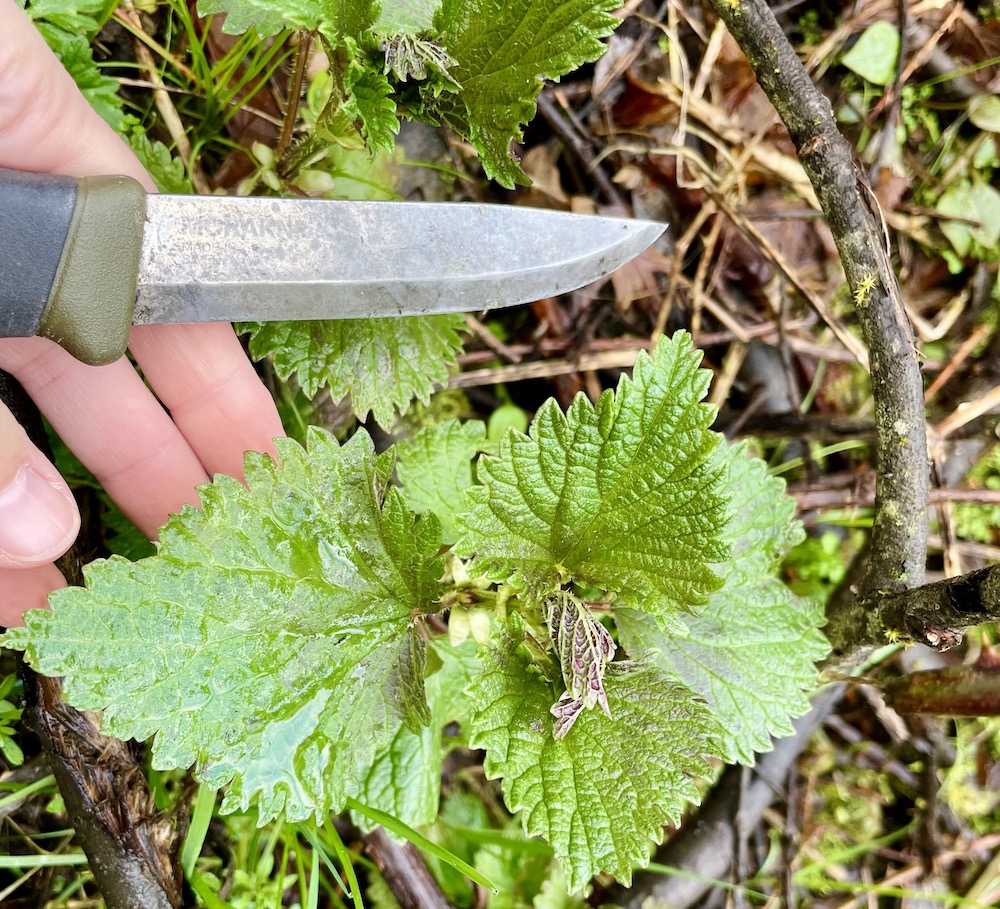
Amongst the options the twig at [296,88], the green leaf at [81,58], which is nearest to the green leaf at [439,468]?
the twig at [296,88]

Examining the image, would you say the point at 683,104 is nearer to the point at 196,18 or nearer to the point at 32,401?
the point at 196,18

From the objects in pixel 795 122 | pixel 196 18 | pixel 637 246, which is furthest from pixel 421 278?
pixel 196 18

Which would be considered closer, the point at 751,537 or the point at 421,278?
the point at 421,278

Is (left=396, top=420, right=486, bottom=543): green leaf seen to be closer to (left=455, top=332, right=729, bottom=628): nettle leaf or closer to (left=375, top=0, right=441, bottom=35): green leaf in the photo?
(left=455, top=332, right=729, bottom=628): nettle leaf

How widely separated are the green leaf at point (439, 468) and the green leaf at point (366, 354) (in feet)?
0.27

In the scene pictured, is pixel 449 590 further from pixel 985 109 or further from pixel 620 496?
pixel 985 109

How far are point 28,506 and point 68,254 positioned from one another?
414mm

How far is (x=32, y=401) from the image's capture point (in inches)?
61.7

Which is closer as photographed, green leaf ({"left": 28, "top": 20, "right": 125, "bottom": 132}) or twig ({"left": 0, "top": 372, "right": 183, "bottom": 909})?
twig ({"left": 0, "top": 372, "right": 183, "bottom": 909})

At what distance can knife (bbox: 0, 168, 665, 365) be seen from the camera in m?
1.26

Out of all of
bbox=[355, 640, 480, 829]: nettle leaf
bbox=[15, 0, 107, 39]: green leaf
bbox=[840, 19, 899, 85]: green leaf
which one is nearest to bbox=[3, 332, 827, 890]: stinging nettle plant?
bbox=[355, 640, 480, 829]: nettle leaf

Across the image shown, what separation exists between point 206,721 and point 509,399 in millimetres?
1151

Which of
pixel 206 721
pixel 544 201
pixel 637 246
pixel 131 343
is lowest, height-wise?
pixel 206 721

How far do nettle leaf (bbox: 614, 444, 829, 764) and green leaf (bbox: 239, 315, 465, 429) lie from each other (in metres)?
0.64
